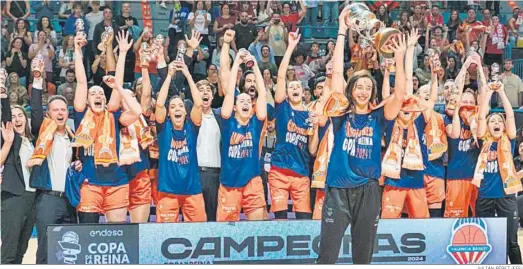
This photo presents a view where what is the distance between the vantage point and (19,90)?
26.6 feet

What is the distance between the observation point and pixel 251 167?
783 centimetres

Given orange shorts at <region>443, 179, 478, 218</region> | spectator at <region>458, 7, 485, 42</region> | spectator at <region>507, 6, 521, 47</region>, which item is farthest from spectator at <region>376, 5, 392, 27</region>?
orange shorts at <region>443, 179, 478, 218</region>

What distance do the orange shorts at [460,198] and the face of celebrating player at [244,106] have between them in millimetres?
1859

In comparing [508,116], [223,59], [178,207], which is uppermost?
[223,59]

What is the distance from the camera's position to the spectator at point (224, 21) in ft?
30.8

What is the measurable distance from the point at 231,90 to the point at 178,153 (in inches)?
26.8

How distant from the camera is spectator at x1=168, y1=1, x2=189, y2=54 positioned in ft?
30.6

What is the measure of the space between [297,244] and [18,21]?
398 centimetres

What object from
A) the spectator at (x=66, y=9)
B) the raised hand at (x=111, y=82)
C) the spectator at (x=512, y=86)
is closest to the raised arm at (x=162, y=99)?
the raised hand at (x=111, y=82)

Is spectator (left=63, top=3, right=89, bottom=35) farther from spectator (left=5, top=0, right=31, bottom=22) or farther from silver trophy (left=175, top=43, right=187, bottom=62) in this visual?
silver trophy (left=175, top=43, right=187, bottom=62)

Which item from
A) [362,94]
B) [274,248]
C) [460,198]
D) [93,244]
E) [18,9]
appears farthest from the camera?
[18,9]

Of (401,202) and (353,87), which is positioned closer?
(353,87)

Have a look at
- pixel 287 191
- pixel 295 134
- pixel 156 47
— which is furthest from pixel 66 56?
pixel 287 191

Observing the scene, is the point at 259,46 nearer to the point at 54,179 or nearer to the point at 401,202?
the point at 401,202
